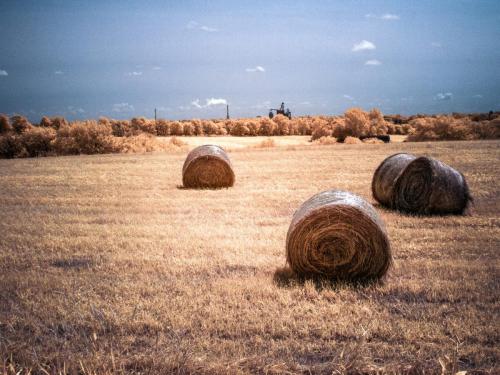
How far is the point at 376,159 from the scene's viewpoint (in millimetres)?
20031

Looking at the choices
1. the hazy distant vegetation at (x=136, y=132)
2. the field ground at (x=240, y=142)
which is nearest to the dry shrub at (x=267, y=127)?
the hazy distant vegetation at (x=136, y=132)

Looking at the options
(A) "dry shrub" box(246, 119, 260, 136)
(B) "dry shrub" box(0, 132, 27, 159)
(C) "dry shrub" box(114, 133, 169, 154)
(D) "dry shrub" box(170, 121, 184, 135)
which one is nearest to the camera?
(C) "dry shrub" box(114, 133, 169, 154)

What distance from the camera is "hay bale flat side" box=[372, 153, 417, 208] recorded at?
31.0 ft

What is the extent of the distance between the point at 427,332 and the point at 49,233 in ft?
22.0

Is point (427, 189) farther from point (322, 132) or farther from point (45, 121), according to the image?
point (45, 121)

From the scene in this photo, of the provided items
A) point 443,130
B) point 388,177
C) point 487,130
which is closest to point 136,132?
point 443,130

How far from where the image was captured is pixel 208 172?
43.9 ft

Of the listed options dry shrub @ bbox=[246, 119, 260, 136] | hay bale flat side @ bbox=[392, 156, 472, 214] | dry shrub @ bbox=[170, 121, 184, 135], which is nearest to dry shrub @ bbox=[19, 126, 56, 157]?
dry shrub @ bbox=[170, 121, 184, 135]

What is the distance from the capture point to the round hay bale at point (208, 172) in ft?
43.7

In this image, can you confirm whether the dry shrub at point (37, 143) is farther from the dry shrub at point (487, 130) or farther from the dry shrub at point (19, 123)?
the dry shrub at point (487, 130)

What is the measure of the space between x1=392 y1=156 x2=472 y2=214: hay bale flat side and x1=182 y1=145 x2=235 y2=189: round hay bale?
5.73 m

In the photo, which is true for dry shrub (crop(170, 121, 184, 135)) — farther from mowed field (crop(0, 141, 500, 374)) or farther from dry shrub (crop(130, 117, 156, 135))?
mowed field (crop(0, 141, 500, 374))

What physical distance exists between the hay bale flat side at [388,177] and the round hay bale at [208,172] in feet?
16.2

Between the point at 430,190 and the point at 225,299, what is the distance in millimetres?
5679
